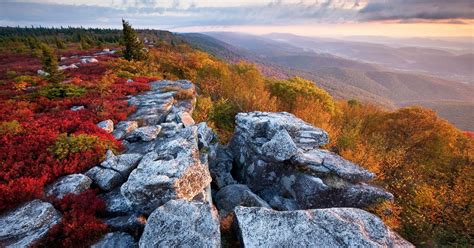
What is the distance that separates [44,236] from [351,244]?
8931 mm

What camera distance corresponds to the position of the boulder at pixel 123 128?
13785 mm

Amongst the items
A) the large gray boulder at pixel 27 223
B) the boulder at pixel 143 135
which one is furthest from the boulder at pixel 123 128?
the large gray boulder at pixel 27 223

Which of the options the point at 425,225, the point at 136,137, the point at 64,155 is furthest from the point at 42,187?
the point at 425,225

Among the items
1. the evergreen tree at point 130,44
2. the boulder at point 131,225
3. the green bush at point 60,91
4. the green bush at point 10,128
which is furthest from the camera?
the evergreen tree at point 130,44

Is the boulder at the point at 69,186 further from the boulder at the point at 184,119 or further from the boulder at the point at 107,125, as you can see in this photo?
the boulder at the point at 184,119

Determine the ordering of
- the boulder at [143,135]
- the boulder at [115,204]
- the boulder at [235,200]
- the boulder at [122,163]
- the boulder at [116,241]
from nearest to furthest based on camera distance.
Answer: the boulder at [116,241], the boulder at [115,204], the boulder at [122,163], the boulder at [235,200], the boulder at [143,135]

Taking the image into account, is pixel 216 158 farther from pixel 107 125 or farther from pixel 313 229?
pixel 313 229

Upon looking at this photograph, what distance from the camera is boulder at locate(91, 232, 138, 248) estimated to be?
280 inches

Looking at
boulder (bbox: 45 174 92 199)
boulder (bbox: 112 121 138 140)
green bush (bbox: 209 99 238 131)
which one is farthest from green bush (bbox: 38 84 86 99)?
boulder (bbox: 45 174 92 199)

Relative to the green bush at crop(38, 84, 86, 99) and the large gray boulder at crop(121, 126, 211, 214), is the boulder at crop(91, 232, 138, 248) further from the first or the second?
the green bush at crop(38, 84, 86, 99)

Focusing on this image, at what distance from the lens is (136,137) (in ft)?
44.6

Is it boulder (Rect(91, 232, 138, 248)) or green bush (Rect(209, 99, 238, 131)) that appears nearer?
boulder (Rect(91, 232, 138, 248))

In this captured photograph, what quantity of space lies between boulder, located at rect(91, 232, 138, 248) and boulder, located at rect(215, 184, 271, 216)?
409 cm

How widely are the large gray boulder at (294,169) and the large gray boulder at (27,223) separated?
9.21 meters
